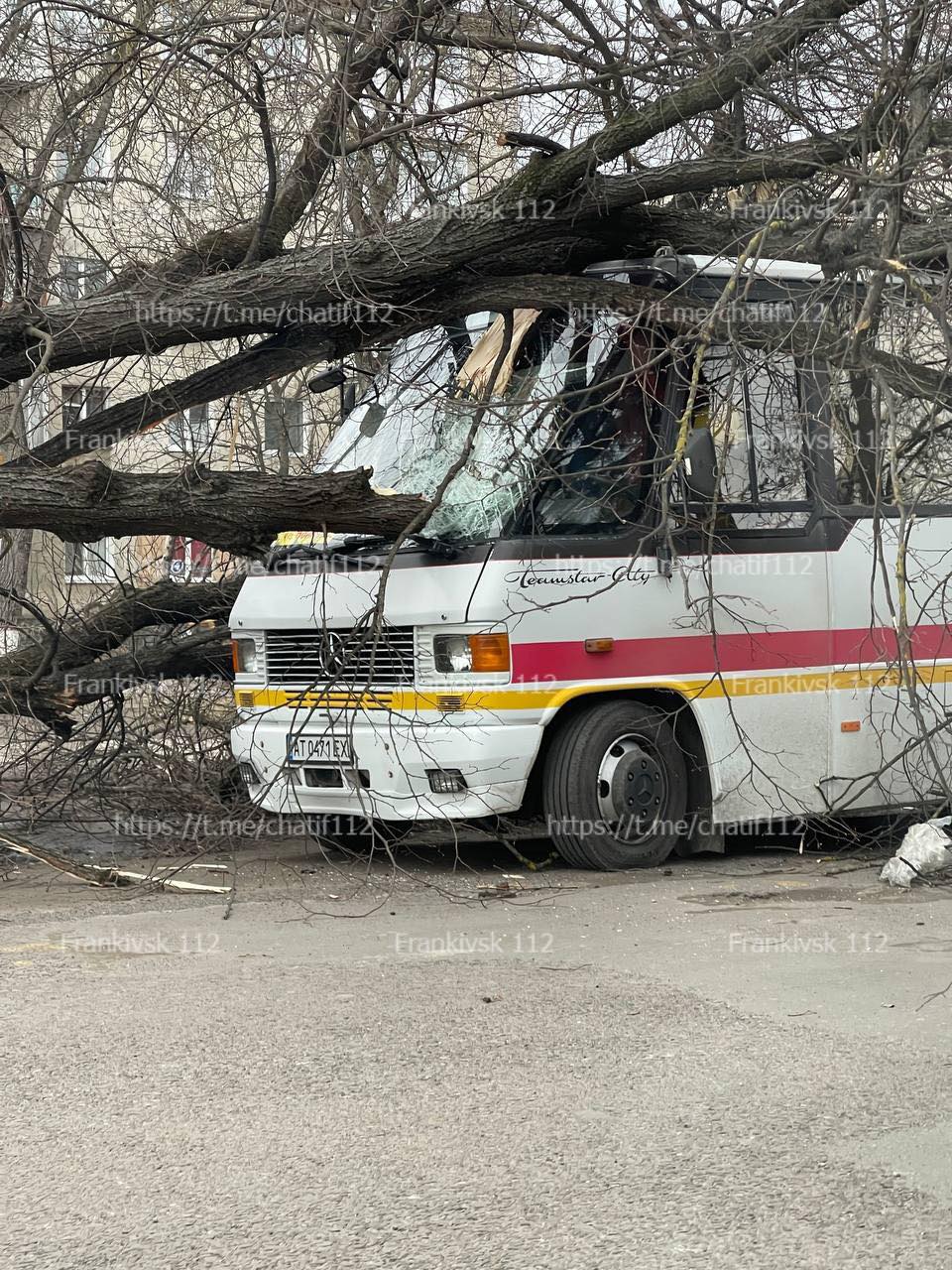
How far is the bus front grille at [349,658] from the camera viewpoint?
27.1ft

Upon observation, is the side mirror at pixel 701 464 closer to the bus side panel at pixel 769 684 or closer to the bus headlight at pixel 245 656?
the bus side panel at pixel 769 684

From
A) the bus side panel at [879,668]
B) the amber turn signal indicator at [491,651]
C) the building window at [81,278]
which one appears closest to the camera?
the amber turn signal indicator at [491,651]

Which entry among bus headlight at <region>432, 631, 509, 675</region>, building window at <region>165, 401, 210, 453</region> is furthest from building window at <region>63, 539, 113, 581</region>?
bus headlight at <region>432, 631, 509, 675</region>

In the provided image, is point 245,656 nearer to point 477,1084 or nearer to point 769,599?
point 769,599

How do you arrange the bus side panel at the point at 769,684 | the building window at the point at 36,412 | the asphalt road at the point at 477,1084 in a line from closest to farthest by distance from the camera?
the asphalt road at the point at 477,1084
the bus side panel at the point at 769,684
the building window at the point at 36,412

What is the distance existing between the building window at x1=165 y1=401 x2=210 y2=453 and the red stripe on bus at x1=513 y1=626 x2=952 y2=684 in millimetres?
3541

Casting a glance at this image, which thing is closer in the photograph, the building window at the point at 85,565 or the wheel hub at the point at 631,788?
the wheel hub at the point at 631,788

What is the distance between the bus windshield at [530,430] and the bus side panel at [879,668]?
153cm

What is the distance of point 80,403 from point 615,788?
14.8 ft

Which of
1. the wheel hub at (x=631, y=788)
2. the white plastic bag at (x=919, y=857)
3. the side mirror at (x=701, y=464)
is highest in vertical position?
the side mirror at (x=701, y=464)

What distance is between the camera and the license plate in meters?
8.43

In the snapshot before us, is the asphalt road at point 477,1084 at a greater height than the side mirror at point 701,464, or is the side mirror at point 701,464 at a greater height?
the side mirror at point 701,464

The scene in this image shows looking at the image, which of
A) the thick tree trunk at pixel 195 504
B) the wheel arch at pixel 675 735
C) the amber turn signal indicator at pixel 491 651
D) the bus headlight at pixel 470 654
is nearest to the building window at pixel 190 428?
the thick tree trunk at pixel 195 504

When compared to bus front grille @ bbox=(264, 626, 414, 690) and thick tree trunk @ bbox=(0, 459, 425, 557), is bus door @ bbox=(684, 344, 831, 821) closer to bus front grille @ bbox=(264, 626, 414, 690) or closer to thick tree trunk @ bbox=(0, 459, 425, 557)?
bus front grille @ bbox=(264, 626, 414, 690)
